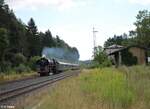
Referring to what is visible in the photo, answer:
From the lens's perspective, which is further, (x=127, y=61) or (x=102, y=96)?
(x=127, y=61)

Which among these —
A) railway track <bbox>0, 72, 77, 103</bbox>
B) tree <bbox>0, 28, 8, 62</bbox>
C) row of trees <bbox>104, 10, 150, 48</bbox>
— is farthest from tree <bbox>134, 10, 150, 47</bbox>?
railway track <bbox>0, 72, 77, 103</bbox>

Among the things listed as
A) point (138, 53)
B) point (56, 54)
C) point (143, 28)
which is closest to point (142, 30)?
point (143, 28)

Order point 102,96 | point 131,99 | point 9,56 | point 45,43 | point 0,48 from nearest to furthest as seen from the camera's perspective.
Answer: point 131,99, point 102,96, point 0,48, point 9,56, point 45,43

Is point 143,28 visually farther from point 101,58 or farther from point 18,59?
point 101,58

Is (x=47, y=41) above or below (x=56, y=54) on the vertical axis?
above

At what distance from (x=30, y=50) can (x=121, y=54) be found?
48.1 meters

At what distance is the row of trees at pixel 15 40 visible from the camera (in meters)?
84.8

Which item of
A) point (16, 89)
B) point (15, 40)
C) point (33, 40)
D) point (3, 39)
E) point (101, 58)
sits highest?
point (33, 40)

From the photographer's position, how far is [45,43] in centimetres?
14925

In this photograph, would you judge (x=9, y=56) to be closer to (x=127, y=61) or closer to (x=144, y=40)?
(x=127, y=61)

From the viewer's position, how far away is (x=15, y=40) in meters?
111

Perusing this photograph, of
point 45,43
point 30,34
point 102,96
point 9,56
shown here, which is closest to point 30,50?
point 30,34

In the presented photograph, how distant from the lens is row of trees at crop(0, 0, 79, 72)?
278 ft

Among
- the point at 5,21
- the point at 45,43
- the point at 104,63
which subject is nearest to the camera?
the point at 104,63
